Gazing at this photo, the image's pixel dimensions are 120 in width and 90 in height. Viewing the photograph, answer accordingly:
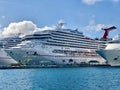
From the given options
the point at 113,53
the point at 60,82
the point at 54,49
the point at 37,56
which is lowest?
the point at 60,82

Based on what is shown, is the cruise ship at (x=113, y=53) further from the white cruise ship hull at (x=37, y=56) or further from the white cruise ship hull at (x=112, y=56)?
the white cruise ship hull at (x=37, y=56)

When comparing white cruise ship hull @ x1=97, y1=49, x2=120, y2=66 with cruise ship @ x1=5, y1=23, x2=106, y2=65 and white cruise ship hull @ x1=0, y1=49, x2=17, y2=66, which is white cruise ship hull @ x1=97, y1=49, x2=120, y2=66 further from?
white cruise ship hull @ x1=0, y1=49, x2=17, y2=66

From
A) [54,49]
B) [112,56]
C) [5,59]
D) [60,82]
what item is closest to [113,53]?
[112,56]

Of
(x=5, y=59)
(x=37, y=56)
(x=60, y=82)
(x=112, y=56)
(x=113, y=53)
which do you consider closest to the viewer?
(x=60, y=82)

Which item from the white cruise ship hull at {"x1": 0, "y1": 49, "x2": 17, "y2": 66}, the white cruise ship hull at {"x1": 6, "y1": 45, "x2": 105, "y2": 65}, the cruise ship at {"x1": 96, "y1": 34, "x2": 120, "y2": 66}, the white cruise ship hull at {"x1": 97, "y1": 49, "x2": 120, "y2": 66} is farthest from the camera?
the white cruise ship hull at {"x1": 6, "y1": 45, "x2": 105, "y2": 65}

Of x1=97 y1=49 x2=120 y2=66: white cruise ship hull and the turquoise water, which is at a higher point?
x1=97 y1=49 x2=120 y2=66: white cruise ship hull

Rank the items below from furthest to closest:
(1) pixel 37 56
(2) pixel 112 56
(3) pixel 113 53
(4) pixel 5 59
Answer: (1) pixel 37 56 → (4) pixel 5 59 → (2) pixel 112 56 → (3) pixel 113 53

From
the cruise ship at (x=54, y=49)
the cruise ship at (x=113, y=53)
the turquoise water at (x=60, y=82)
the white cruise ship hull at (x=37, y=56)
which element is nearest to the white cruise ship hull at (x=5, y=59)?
the white cruise ship hull at (x=37, y=56)

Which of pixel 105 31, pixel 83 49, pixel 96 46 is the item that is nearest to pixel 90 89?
pixel 83 49

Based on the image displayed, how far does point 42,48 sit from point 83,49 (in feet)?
65.3

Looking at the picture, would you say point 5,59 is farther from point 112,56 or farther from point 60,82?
point 60,82

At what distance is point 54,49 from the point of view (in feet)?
341

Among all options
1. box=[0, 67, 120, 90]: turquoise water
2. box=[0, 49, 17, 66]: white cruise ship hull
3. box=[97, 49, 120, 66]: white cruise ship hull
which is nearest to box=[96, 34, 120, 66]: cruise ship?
box=[97, 49, 120, 66]: white cruise ship hull

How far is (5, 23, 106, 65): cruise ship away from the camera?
101 m
